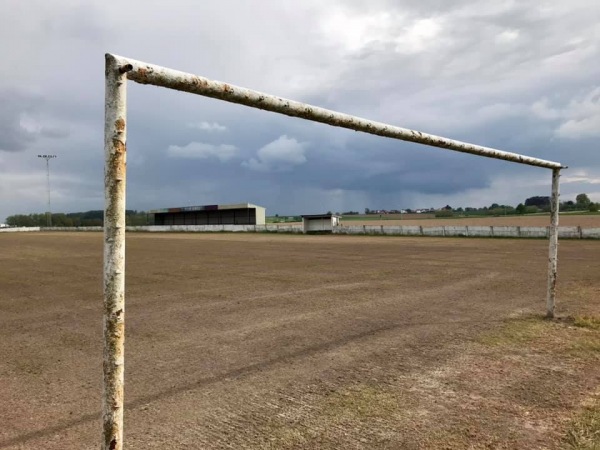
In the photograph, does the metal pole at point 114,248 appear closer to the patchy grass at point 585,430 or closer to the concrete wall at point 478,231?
the patchy grass at point 585,430

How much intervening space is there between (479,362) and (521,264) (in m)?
12.7

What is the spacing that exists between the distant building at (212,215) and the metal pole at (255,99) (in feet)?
220

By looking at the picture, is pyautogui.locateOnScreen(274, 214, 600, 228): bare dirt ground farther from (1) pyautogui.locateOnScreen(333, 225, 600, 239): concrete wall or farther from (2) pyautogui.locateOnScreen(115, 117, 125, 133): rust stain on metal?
(2) pyautogui.locateOnScreen(115, 117, 125, 133): rust stain on metal

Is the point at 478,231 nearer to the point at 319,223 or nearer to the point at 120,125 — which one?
the point at 319,223

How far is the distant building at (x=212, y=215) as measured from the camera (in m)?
72.3

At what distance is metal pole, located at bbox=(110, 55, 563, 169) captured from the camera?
98.8 inches

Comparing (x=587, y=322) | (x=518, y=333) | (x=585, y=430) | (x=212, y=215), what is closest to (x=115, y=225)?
(x=585, y=430)

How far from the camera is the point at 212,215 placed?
7775 centimetres

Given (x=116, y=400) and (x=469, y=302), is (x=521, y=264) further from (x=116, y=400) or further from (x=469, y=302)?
(x=116, y=400)

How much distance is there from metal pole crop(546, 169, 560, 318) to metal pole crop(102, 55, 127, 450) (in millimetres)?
6874

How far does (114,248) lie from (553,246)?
→ 7121 mm

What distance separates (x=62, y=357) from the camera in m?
5.52

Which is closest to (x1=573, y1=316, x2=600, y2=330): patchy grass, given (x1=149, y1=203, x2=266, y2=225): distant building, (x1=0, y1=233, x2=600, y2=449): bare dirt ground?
(x1=0, y1=233, x2=600, y2=449): bare dirt ground

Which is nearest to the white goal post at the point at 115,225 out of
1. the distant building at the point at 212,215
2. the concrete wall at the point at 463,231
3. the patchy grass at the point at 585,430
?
the patchy grass at the point at 585,430
